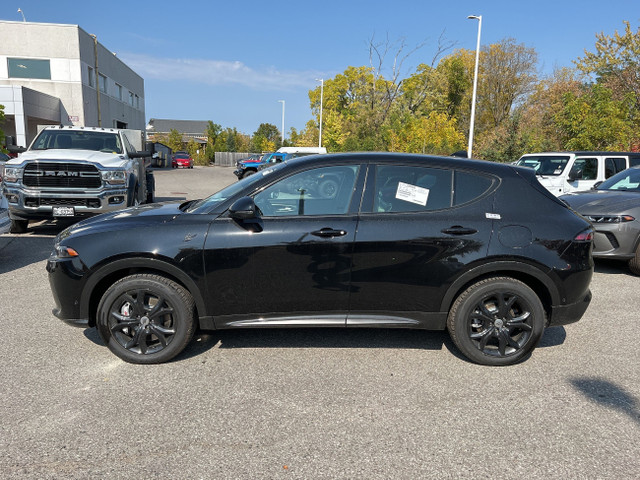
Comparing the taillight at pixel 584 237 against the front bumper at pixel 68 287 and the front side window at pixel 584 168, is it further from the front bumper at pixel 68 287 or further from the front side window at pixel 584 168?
the front side window at pixel 584 168

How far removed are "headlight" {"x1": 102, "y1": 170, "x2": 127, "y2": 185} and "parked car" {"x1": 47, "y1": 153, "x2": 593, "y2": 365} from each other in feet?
17.7

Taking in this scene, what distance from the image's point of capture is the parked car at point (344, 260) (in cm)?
374

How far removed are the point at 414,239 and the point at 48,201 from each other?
7490 millimetres

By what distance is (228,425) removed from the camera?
9.91 ft

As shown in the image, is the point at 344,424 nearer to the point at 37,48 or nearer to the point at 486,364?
the point at 486,364

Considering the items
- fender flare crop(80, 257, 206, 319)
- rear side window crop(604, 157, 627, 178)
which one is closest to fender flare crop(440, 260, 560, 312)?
fender flare crop(80, 257, 206, 319)

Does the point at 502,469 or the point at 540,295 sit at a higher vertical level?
the point at 540,295

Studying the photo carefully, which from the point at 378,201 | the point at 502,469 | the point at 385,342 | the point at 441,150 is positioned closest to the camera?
the point at 502,469

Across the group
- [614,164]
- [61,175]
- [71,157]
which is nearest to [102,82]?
[71,157]

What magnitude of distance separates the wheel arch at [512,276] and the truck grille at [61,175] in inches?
287

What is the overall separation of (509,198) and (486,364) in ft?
4.53

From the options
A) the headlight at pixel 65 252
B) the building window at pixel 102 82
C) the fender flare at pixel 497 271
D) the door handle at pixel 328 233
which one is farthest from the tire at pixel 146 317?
the building window at pixel 102 82

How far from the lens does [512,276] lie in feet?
13.0

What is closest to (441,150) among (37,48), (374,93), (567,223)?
(374,93)
